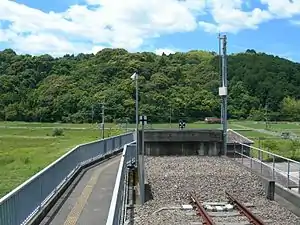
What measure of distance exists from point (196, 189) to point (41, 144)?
39.5m

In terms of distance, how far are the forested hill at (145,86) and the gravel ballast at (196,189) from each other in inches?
1380

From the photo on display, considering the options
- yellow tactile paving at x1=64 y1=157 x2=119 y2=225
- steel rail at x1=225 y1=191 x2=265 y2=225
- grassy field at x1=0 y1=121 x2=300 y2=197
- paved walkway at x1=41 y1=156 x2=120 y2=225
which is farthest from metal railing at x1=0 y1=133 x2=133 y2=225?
steel rail at x1=225 y1=191 x2=265 y2=225

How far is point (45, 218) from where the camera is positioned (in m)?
11.9

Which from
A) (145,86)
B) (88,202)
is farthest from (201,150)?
(145,86)

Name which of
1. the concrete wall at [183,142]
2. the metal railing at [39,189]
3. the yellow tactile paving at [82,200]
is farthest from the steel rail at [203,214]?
the concrete wall at [183,142]

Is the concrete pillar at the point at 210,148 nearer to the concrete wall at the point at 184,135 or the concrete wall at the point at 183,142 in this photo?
the concrete wall at the point at 183,142

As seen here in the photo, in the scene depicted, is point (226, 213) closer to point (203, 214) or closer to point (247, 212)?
point (247, 212)

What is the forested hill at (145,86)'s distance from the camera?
72438 mm

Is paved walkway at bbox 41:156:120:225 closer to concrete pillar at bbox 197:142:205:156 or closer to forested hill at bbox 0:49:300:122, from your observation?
concrete pillar at bbox 197:142:205:156

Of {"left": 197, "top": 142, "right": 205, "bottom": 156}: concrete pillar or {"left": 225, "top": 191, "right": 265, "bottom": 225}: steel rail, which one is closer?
{"left": 225, "top": 191, "right": 265, "bottom": 225}: steel rail

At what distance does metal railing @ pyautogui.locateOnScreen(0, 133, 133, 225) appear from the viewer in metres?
8.95

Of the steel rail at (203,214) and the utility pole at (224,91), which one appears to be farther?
the utility pole at (224,91)

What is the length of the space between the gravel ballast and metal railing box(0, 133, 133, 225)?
2.70m

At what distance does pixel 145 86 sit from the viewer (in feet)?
253
